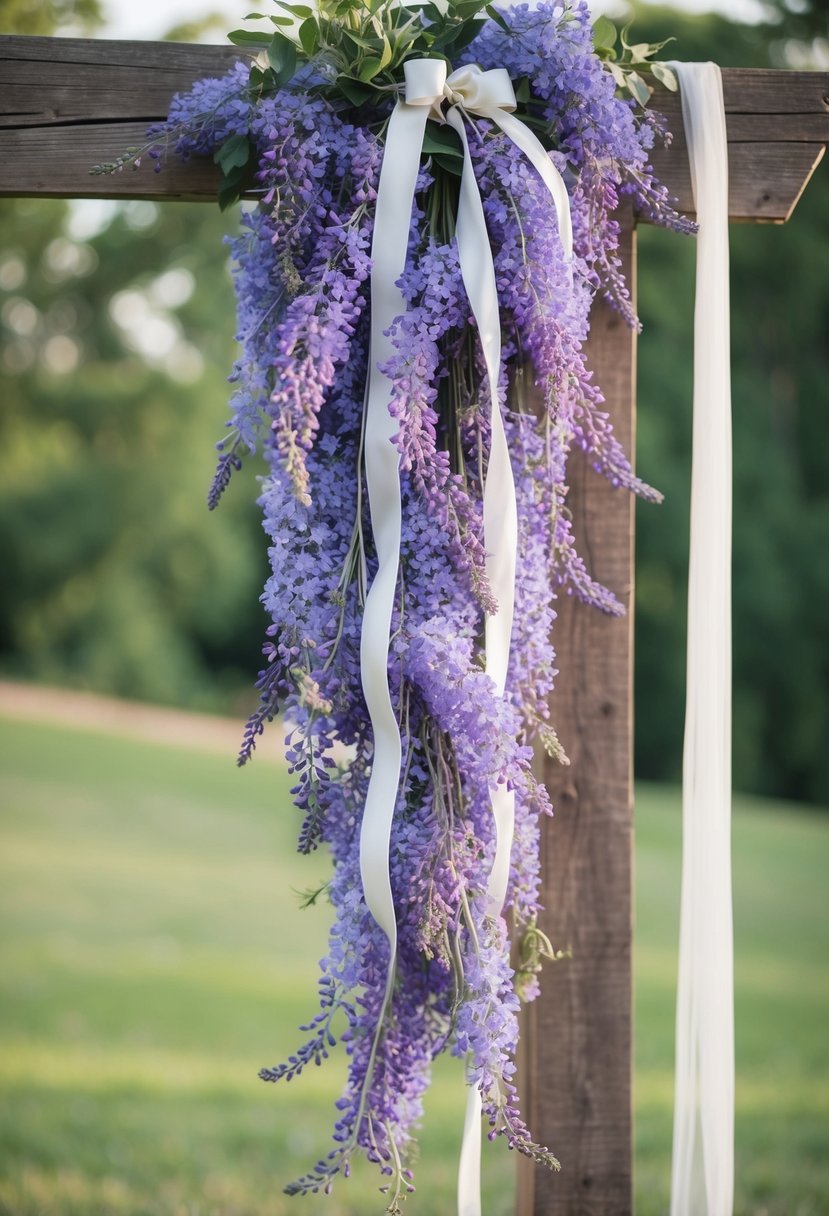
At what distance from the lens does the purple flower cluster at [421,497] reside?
1517 millimetres

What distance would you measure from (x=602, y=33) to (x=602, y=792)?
1263 millimetres

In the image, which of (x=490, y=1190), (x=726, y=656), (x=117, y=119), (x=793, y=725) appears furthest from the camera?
(x=793, y=725)

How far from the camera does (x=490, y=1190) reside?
312cm

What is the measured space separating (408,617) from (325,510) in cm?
21

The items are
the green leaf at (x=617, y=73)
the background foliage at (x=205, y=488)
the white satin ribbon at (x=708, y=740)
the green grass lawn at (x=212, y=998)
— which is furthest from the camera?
the background foliage at (x=205, y=488)

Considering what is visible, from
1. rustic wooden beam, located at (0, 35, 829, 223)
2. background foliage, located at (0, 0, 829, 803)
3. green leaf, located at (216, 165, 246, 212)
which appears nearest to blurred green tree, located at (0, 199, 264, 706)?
background foliage, located at (0, 0, 829, 803)

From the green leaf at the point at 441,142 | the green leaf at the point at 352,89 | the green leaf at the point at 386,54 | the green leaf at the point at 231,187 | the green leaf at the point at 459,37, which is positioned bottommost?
the green leaf at the point at 231,187

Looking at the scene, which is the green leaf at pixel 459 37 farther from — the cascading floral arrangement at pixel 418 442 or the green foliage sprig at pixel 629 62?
the green foliage sprig at pixel 629 62

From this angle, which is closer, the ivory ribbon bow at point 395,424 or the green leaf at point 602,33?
the ivory ribbon bow at point 395,424

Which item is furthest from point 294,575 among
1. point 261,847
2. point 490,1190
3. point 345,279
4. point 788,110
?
point 261,847

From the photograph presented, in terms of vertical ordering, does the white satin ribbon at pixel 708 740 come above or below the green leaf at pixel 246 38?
below

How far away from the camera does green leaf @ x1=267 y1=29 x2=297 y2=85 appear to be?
1593mm

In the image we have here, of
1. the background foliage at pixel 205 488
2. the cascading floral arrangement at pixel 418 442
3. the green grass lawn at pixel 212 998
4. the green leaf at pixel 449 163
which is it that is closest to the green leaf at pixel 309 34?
the cascading floral arrangement at pixel 418 442

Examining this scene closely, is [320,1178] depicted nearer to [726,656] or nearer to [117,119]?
[726,656]
